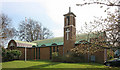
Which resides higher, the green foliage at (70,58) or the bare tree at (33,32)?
the bare tree at (33,32)

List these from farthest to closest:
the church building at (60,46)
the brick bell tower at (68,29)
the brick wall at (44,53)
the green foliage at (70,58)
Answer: the brick wall at (44,53), the brick bell tower at (68,29), the church building at (60,46), the green foliage at (70,58)

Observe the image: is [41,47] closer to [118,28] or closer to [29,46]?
[29,46]

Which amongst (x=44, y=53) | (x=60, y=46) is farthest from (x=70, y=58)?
(x=44, y=53)

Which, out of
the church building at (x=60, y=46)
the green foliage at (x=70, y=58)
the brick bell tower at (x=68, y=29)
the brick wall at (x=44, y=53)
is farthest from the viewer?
the brick wall at (x=44, y=53)

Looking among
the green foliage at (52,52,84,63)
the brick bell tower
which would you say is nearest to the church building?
the brick bell tower

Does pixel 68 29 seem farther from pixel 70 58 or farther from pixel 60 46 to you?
pixel 70 58

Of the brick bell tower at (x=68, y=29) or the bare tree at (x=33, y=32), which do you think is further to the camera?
the bare tree at (x=33, y=32)

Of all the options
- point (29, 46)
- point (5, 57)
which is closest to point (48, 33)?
point (29, 46)

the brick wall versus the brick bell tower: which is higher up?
the brick bell tower

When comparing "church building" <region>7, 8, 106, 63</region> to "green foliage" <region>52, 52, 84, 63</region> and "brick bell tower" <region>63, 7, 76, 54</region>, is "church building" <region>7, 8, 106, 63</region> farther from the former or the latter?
"green foliage" <region>52, 52, 84, 63</region>

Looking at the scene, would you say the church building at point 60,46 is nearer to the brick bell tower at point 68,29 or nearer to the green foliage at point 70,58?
the brick bell tower at point 68,29

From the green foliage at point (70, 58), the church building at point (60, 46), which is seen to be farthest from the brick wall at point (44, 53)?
the green foliage at point (70, 58)

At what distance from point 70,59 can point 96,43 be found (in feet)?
41.8

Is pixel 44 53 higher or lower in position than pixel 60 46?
lower
